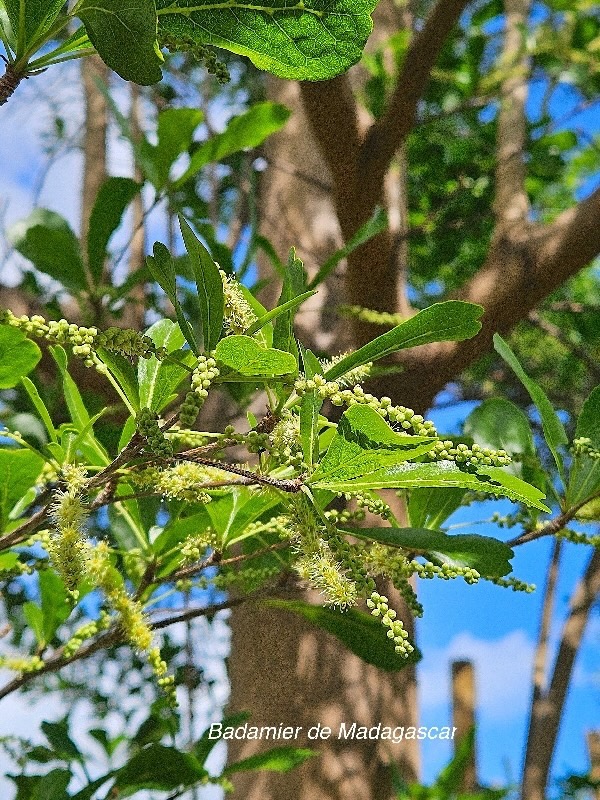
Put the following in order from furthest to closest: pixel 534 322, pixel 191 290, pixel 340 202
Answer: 1. pixel 534 322
2. pixel 191 290
3. pixel 340 202

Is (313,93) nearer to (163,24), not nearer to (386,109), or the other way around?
(386,109)

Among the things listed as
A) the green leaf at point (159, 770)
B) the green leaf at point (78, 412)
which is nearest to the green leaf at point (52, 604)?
the green leaf at point (159, 770)

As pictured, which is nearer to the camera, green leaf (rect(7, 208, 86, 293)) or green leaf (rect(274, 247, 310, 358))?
green leaf (rect(274, 247, 310, 358))

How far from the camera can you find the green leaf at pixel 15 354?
1.58 feet

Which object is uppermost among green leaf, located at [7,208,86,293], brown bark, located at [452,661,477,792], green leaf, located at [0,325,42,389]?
green leaf, located at [7,208,86,293]

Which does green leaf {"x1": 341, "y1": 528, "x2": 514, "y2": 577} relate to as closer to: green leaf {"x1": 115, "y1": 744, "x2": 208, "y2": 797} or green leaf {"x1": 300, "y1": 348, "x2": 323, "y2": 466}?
green leaf {"x1": 300, "y1": 348, "x2": 323, "y2": 466}

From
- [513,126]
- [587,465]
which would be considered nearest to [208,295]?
[587,465]

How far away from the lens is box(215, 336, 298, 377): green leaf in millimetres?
406

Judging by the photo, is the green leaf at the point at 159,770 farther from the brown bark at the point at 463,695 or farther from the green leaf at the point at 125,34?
the brown bark at the point at 463,695

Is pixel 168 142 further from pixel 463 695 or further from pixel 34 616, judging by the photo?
pixel 463 695

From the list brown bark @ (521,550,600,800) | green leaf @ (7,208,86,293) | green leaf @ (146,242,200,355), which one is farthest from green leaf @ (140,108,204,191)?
brown bark @ (521,550,600,800)

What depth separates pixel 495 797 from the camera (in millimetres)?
1270

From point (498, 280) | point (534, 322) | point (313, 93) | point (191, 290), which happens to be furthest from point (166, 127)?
point (534, 322)

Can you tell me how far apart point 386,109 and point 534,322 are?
0.91 meters
